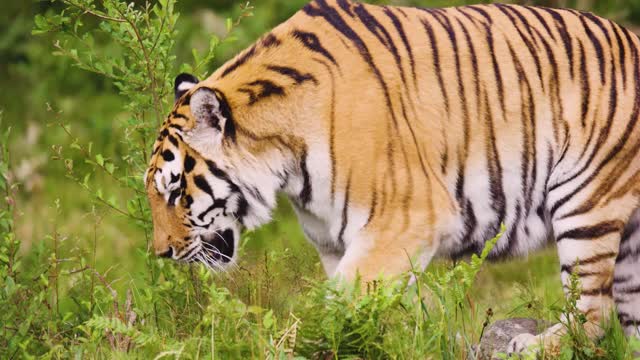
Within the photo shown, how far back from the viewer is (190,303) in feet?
15.8

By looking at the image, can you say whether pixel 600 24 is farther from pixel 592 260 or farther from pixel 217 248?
pixel 217 248

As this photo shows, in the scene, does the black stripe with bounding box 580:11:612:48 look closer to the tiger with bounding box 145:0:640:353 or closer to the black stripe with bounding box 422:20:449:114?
the tiger with bounding box 145:0:640:353

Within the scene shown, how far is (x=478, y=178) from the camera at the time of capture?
14.8ft

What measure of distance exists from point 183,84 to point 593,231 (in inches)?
62.8

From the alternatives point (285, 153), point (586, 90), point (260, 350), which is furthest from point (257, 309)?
point (586, 90)

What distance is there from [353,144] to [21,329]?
4.57 feet

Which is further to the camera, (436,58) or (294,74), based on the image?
(436,58)

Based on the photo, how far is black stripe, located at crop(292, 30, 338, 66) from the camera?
4.44m

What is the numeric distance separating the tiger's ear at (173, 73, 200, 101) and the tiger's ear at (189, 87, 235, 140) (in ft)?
1.05

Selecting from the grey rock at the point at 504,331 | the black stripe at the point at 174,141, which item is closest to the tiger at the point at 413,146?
the black stripe at the point at 174,141

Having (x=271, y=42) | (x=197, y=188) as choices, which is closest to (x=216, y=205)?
(x=197, y=188)

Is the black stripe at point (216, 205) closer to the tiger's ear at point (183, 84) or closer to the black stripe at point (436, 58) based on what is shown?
the tiger's ear at point (183, 84)

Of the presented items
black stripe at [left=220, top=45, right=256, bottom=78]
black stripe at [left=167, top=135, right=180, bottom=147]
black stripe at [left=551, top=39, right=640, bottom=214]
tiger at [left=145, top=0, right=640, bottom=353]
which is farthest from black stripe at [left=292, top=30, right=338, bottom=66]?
black stripe at [left=551, top=39, right=640, bottom=214]

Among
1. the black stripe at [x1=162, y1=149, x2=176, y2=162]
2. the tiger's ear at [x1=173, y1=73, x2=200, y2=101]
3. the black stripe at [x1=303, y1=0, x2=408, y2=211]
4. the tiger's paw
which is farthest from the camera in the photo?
the tiger's ear at [x1=173, y1=73, x2=200, y2=101]
